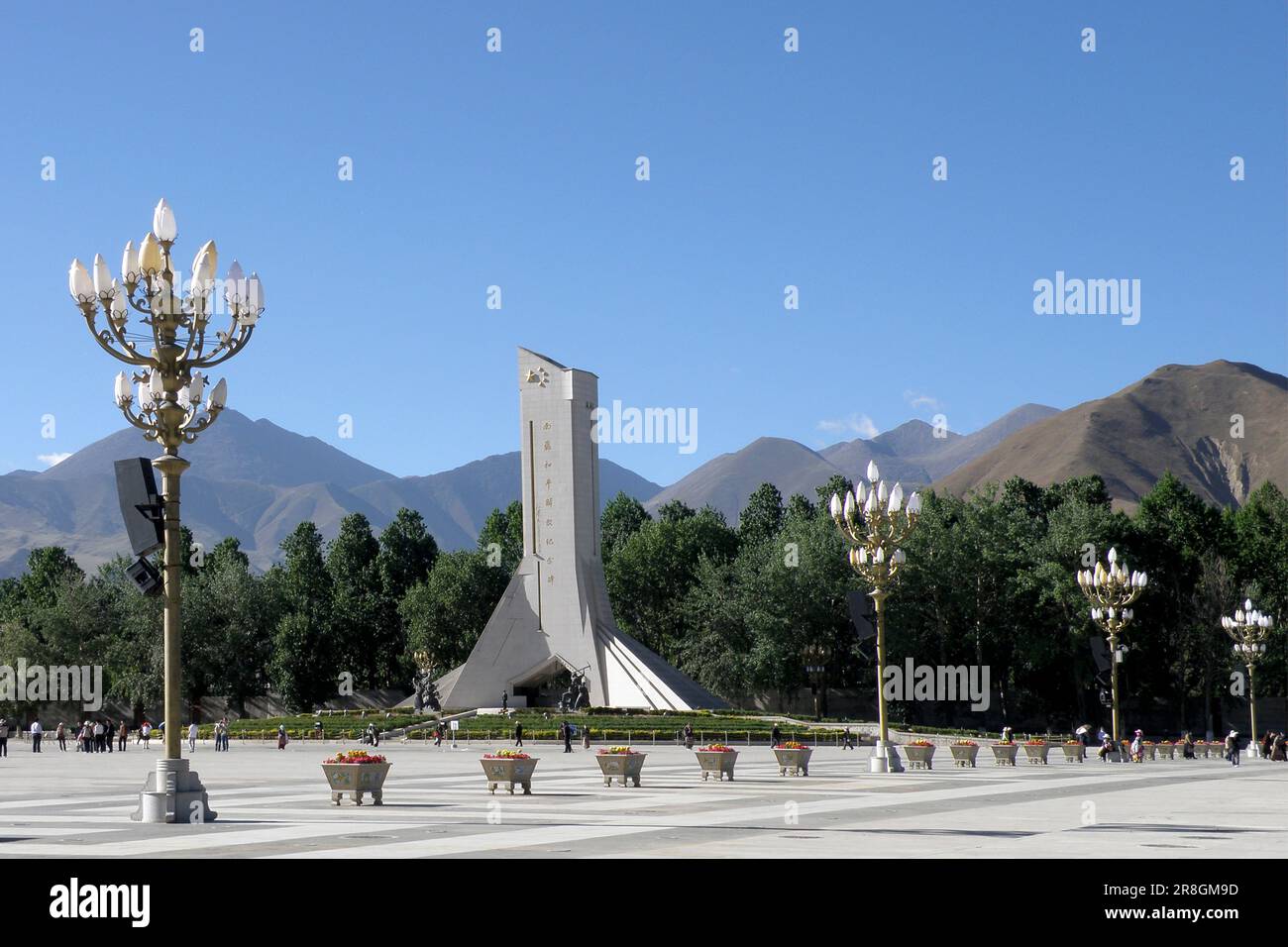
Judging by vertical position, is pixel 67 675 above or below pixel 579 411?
below

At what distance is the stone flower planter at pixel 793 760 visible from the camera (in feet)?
98.5

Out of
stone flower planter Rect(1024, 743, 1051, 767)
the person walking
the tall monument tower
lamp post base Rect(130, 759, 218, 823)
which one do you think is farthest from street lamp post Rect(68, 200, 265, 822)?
the tall monument tower

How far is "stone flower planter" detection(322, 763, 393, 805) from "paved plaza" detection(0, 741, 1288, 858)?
0.30 meters

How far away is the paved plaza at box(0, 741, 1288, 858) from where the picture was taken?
14555 millimetres

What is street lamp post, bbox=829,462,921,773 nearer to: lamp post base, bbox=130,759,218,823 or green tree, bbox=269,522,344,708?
lamp post base, bbox=130,759,218,823

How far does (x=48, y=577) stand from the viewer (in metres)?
105

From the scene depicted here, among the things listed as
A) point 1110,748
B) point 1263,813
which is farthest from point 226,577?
point 1263,813

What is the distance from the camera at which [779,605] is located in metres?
72.9

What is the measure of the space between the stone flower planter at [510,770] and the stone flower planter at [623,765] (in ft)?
6.30

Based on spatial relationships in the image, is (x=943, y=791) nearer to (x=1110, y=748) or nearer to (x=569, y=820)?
(x=569, y=820)

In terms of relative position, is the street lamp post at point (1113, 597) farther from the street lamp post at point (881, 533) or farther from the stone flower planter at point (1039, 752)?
the street lamp post at point (881, 533)

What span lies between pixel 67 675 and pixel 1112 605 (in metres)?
66.4

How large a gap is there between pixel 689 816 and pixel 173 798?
678cm

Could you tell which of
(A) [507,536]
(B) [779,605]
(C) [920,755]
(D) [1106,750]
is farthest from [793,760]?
(A) [507,536]
